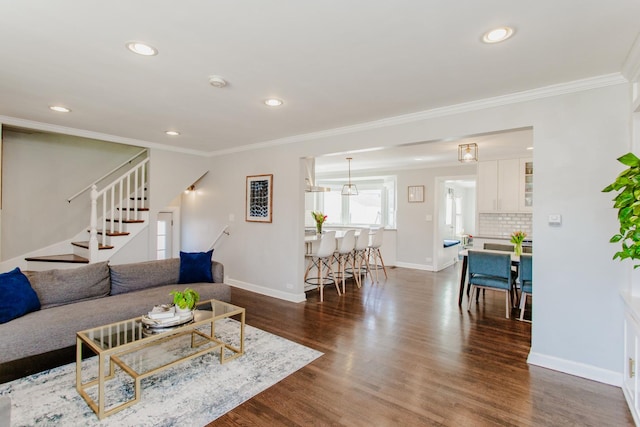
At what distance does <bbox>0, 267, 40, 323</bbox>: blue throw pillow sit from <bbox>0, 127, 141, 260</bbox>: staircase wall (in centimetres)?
253

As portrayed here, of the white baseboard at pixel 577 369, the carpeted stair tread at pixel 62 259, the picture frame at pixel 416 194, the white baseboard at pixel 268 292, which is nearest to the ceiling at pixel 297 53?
the carpeted stair tread at pixel 62 259

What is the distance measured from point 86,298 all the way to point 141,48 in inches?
99.4

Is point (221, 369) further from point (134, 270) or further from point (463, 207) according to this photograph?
point (463, 207)

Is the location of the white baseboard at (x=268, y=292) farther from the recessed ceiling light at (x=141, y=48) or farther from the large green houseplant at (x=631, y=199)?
the large green houseplant at (x=631, y=199)

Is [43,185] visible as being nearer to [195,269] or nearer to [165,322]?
[195,269]

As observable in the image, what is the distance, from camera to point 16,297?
107 inches

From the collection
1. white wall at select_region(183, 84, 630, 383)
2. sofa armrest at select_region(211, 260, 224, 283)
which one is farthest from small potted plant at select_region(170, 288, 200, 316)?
white wall at select_region(183, 84, 630, 383)

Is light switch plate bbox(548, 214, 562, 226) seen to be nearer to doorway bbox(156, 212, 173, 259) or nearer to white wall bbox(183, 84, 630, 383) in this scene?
white wall bbox(183, 84, 630, 383)

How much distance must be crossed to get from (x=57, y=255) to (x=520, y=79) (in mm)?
6452

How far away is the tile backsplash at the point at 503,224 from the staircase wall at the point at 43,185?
23.6 feet

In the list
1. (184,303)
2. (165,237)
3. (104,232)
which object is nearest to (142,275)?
(184,303)

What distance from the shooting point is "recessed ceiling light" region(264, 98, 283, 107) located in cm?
322

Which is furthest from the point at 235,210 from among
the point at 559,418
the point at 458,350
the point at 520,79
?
the point at 559,418

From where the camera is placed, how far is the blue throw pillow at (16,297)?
262 centimetres
